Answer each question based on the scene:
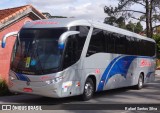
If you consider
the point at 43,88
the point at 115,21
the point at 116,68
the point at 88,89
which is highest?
the point at 115,21

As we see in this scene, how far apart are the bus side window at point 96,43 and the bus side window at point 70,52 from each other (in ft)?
3.31

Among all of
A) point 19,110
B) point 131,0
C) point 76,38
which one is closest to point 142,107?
point 76,38

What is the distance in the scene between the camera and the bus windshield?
12492 mm

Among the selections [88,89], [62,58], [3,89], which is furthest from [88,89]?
[3,89]

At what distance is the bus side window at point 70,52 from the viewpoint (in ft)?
41.7

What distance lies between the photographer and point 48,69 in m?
12.4

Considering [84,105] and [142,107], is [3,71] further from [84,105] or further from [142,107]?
[142,107]

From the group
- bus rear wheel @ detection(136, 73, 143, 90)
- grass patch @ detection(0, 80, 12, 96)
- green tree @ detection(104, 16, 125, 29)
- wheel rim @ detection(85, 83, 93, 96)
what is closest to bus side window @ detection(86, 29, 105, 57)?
wheel rim @ detection(85, 83, 93, 96)

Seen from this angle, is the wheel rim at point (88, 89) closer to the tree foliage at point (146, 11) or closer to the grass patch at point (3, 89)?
the grass patch at point (3, 89)

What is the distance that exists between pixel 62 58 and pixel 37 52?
0.94 meters

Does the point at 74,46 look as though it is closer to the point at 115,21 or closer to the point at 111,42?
the point at 111,42

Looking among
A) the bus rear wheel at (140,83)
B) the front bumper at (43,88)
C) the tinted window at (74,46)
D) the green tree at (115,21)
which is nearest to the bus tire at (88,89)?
the tinted window at (74,46)

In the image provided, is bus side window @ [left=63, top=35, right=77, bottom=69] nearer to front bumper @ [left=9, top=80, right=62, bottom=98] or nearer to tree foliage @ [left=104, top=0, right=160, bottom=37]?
front bumper @ [left=9, top=80, right=62, bottom=98]

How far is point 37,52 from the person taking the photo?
12773 mm
